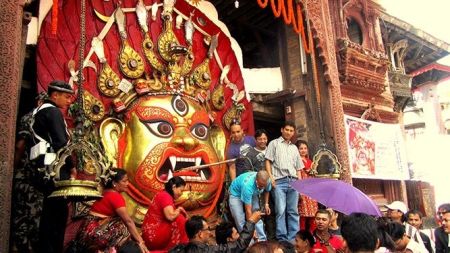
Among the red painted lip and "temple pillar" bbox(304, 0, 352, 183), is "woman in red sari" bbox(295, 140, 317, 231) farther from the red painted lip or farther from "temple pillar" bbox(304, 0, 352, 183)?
the red painted lip

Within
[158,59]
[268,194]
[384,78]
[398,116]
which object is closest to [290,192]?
[268,194]

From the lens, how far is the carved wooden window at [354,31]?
11.4 m

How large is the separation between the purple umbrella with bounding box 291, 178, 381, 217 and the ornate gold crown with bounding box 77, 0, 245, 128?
327 centimetres

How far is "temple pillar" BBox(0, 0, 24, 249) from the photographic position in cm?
422

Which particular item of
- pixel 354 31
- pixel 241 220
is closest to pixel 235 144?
pixel 241 220

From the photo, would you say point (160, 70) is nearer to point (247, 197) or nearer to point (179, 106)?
point (179, 106)

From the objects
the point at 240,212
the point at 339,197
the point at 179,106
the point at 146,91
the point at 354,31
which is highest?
the point at 354,31

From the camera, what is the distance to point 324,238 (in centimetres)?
473

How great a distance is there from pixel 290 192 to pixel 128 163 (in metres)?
2.46

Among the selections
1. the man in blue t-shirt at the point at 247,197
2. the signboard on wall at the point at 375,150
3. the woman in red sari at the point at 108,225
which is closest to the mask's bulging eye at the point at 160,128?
the man in blue t-shirt at the point at 247,197

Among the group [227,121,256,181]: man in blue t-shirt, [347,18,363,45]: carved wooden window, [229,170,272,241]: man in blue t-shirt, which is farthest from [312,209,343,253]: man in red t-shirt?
[347,18,363,45]: carved wooden window

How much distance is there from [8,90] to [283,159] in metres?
3.71

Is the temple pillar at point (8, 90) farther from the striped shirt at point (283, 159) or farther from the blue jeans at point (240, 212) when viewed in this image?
the striped shirt at point (283, 159)

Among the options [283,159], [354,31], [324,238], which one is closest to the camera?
[324,238]
